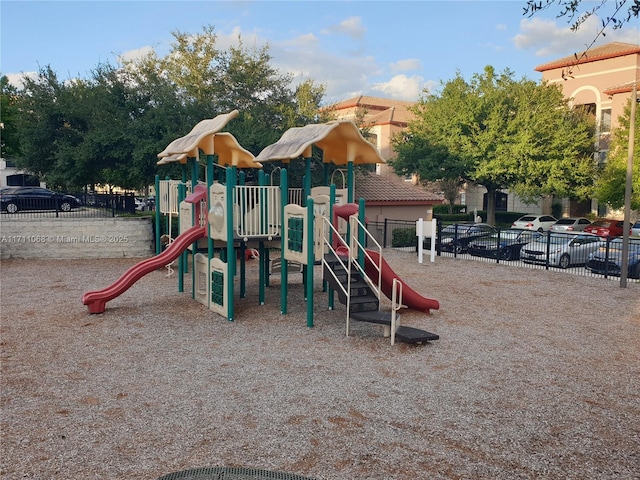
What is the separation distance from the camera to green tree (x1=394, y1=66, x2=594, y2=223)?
112 feet

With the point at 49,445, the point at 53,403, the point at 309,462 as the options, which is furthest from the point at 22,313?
the point at 309,462

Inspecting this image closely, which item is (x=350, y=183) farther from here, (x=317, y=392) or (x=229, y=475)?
(x=229, y=475)

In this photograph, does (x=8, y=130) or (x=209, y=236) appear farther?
(x=8, y=130)

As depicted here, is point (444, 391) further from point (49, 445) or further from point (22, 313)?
point (22, 313)

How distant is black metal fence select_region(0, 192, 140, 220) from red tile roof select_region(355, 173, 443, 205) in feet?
38.5

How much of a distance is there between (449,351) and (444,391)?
188cm

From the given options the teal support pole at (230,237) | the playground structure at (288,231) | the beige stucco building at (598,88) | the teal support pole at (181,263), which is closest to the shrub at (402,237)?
the beige stucco building at (598,88)

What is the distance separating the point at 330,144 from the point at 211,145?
2.59 meters

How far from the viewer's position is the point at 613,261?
16438 mm

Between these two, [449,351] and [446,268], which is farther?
[446,268]

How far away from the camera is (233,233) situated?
35.4 feet

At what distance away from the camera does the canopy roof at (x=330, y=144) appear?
33.9ft

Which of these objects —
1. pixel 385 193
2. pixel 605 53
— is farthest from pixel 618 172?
pixel 605 53

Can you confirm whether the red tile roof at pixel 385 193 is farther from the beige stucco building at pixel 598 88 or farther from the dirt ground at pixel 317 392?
the dirt ground at pixel 317 392
